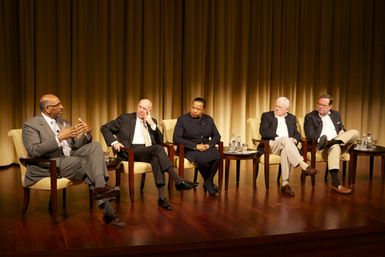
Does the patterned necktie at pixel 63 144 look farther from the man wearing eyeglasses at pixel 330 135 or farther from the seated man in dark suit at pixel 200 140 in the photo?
the man wearing eyeglasses at pixel 330 135

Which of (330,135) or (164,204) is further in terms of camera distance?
(330,135)

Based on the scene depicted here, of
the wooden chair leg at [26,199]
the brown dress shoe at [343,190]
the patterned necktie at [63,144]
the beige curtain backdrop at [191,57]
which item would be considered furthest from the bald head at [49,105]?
the brown dress shoe at [343,190]

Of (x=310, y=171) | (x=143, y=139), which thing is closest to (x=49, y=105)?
(x=143, y=139)

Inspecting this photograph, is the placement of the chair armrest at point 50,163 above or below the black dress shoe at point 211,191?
above

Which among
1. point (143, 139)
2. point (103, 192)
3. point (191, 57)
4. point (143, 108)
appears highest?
point (191, 57)

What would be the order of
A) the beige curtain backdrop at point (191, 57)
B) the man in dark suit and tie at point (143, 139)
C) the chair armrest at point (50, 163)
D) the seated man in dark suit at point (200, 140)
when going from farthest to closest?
the beige curtain backdrop at point (191, 57) < the seated man in dark suit at point (200, 140) < the man in dark suit and tie at point (143, 139) < the chair armrest at point (50, 163)

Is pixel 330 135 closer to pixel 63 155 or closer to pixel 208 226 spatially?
pixel 208 226

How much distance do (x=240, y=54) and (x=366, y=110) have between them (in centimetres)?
281

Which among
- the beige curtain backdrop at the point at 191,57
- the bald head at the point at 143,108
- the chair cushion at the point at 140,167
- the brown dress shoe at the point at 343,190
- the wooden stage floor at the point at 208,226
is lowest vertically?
the wooden stage floor at the point at 208,226

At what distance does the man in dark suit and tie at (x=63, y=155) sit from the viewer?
4258mm

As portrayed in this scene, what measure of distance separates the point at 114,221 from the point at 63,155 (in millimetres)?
825

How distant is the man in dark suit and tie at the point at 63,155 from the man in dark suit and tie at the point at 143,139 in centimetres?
62

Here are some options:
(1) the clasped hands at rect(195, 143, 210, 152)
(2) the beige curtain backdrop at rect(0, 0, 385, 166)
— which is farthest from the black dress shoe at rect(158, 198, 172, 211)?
(2) the beige curtain backdrop at rect(0, 0, 385, 166)

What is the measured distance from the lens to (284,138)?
220 inches
